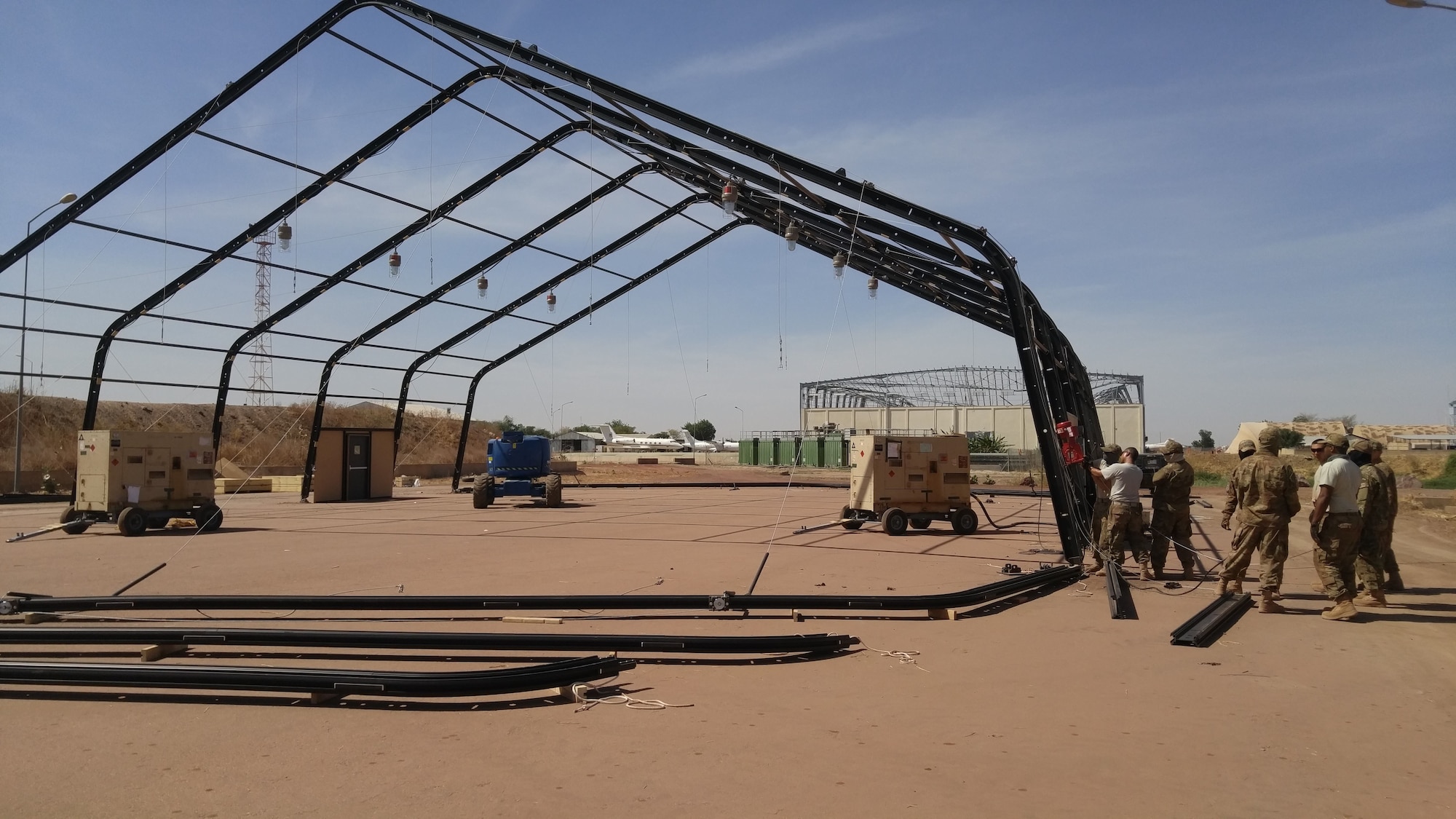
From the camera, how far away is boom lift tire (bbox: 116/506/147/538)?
1711cm

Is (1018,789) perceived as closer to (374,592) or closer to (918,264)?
(374,592)

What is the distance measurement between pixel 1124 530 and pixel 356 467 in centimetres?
2411

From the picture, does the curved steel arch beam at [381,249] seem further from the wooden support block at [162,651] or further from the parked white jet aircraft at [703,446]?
the parked white jet aircraft at [703,446]

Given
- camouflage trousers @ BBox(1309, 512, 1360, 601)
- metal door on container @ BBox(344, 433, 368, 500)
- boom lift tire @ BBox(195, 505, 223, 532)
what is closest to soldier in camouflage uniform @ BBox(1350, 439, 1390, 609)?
camouflage trousers @ BBox(1309, 512, 1360, 601)

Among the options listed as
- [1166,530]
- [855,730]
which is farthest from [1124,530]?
[855,730]

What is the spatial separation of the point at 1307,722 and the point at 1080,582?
6.26 meters

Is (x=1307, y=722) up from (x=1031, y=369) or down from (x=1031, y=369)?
down

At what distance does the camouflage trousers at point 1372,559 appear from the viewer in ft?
30.1

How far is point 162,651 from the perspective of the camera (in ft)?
22.1

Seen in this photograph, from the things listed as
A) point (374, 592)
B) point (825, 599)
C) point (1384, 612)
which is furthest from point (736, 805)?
point (1384, 612)

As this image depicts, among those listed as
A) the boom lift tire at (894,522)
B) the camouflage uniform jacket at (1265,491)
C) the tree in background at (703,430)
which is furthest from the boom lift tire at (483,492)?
the tree in background at (703,430)

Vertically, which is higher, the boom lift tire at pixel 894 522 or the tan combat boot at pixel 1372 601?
the boom lift tire at pixel 894 522

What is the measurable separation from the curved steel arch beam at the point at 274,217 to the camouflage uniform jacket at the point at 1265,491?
15.1 meters

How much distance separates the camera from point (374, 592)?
10172 mm
